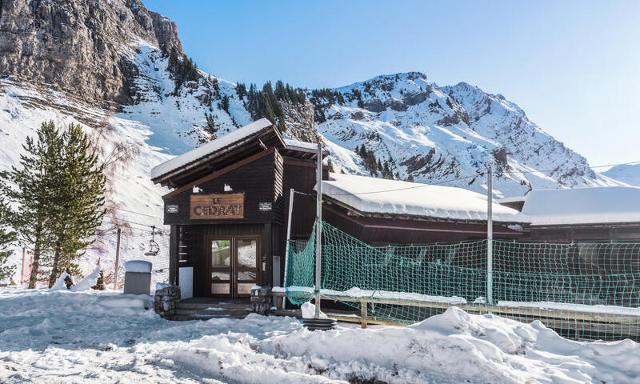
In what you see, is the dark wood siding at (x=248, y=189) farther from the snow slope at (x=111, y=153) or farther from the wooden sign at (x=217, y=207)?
the snow slope at (x=111, y=153)

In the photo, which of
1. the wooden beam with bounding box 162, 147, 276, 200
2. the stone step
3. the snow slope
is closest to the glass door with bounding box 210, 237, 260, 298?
the stone step

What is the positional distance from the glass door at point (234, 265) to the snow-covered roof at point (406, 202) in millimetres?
3085

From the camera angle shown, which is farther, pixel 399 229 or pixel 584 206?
pixel 584 206

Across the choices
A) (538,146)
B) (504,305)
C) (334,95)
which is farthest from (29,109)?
(538,146)

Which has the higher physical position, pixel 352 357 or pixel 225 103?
pixel 225 103

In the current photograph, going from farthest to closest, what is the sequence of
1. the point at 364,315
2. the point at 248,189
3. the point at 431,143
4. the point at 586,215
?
the point at 431,143, the point at 586,215, the point at 248,189, the point at 364,315

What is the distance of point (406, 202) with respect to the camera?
1422cm

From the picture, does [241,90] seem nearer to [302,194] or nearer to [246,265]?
[302,194]

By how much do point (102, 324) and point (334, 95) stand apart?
143m

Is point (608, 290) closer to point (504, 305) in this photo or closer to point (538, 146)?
point (504, 305)

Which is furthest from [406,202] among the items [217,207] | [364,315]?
[217,207]

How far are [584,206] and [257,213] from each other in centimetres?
1137

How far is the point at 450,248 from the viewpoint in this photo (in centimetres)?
1494

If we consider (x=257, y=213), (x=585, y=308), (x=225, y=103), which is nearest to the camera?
(x=585, y=308)
